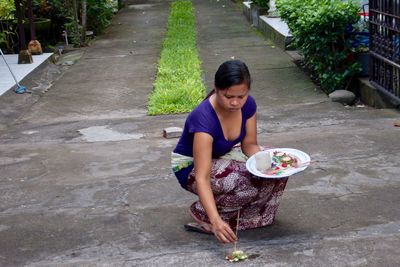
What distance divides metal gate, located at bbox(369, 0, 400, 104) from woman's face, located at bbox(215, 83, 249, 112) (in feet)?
13.1

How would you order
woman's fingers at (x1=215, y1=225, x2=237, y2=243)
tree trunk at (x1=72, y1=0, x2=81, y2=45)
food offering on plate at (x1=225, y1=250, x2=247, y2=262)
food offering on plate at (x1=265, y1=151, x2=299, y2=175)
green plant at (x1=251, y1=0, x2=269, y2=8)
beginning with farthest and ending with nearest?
green plant at (x1=251, y1=0, x2=269, y2=8), tree trunk at (x1=72, y1=0, x2=81, y2=45), food offering on plate at (x1=265, y1=151, x2=299, y2=175), food offering on plate at (x1=225, y1=250, x2=247, y2=262), woman's fingers at (x1=215, y1=225, x2=237, y2=243)

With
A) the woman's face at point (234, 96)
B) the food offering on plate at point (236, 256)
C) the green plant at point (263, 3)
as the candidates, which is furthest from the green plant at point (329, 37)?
the green plant at point (263, 3)

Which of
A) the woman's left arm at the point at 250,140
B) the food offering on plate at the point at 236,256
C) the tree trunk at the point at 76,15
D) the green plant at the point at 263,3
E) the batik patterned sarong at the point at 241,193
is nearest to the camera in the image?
the food offering on plate at the point at 236,256

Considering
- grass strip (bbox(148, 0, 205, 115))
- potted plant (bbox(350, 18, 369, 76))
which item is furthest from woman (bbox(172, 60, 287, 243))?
potted plant (bbox(350, 18, 369, 76))

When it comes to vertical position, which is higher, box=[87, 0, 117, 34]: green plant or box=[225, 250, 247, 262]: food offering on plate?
box=[87, 0, 117, 34]: green plant

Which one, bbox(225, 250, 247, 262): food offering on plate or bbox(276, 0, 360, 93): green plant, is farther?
bbox(276, 0, 360, 93): green plant

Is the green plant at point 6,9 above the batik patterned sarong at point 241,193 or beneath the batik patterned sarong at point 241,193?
above

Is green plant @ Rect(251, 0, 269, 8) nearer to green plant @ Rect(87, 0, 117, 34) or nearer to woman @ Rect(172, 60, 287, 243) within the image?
green plant @ Rect(87, 0, 117, 34)

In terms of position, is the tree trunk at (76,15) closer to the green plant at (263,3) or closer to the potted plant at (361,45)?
the green plant at (263,3)

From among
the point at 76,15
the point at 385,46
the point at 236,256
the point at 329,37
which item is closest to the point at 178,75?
the point at 329,37

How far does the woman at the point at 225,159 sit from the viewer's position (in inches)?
150

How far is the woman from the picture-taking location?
3818 mm

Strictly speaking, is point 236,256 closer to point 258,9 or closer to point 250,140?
point 250,140

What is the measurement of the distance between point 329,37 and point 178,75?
2.76 m
